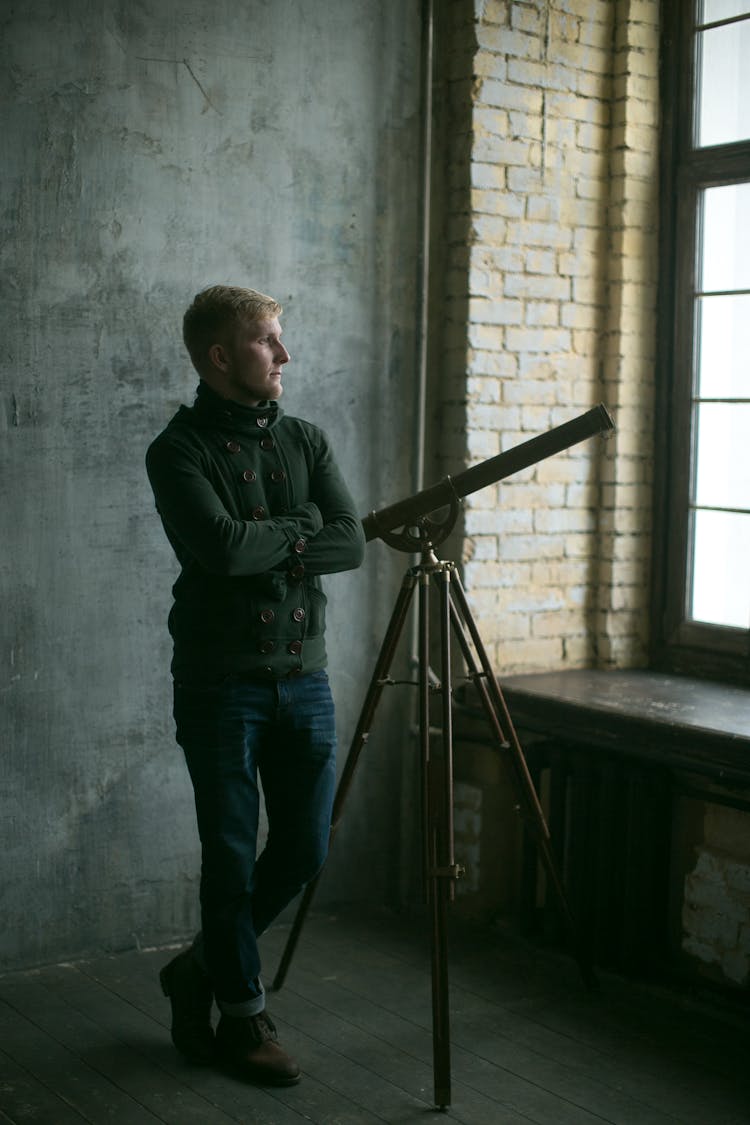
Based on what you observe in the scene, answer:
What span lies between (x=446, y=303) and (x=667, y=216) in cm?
83

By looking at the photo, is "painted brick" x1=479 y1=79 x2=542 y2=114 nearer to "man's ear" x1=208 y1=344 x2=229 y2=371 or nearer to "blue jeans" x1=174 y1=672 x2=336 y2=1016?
"man's ear" x1=208 y1=344 x2=229 y2=371

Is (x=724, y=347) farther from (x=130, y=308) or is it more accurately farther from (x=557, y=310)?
(x=130, y=308)

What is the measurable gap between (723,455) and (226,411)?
6.36 feet

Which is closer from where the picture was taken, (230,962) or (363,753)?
(230,962)

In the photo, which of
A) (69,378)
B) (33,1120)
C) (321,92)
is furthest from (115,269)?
(33,1120)

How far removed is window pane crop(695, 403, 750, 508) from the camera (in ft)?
14.0

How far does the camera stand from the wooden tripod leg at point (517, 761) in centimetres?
353

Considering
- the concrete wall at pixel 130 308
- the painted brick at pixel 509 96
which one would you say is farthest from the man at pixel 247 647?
the painted brick at pixel 509 96

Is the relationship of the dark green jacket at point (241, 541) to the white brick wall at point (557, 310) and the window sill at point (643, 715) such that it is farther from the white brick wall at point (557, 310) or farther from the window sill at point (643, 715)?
the white brick wall at point (557, 310)

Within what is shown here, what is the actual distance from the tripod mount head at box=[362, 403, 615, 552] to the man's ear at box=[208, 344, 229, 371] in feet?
2.01

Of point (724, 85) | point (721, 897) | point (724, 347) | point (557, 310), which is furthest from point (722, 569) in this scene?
point (724, 85)

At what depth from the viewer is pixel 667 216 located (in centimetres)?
449

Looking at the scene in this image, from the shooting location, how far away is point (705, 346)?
4.42 m

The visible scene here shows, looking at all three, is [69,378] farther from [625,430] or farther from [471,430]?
[625,430]
